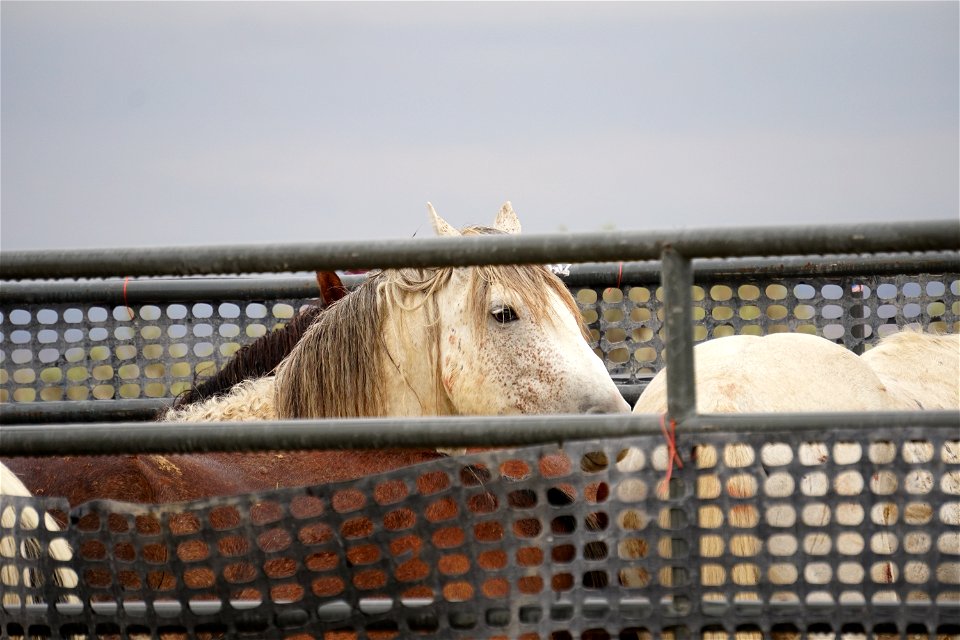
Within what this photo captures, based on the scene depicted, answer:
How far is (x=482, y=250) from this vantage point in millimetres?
1723

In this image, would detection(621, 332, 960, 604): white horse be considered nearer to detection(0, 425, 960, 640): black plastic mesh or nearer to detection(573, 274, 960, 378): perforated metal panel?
detection(0, 425, 960, 640): black plastic mesh

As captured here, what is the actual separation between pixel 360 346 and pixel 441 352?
10.1 inches

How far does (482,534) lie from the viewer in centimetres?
243

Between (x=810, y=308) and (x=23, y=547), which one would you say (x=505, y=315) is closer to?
(x=23, y=547)

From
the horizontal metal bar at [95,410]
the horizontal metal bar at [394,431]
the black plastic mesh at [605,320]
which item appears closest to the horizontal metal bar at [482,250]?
the horizontal metal bar at [394,431]

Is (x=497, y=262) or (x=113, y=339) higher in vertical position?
(x=497, y=262)

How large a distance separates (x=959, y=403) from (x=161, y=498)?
7.87 ft

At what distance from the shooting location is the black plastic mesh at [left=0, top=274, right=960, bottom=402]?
396 centimetres

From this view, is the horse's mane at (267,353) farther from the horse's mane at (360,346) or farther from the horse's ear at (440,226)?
the horse's ear at (440,226)

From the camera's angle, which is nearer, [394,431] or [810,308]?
[394,431]

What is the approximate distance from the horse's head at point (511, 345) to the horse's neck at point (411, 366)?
43 millimetres

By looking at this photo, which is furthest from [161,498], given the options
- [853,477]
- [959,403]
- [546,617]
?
[959,403]

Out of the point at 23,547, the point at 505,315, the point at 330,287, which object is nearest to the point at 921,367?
the point at 505,315

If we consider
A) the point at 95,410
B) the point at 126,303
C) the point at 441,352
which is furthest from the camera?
the point at 126,303
